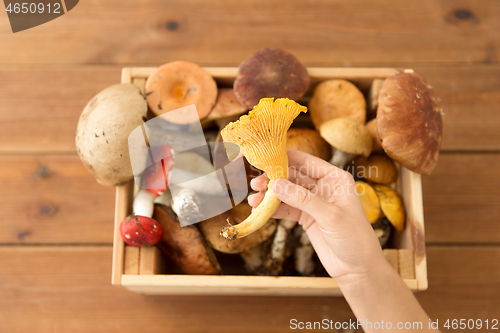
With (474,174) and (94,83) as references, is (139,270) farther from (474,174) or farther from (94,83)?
(474,174)

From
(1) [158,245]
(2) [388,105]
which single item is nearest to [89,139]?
(1) [158,245]

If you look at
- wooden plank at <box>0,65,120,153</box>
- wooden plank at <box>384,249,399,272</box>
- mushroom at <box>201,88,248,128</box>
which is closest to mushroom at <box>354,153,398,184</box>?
wooden plank at <box>384,249,399,272</box>

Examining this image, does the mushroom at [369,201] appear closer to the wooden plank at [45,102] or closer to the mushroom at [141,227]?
the mushroom at [141,227]

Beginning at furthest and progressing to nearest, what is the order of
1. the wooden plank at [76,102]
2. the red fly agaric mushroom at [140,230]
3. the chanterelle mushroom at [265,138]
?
the wooden plank at [76,102], the red fly agaric mushroom at [140,230], the chanterelle mushroom at [265,138]

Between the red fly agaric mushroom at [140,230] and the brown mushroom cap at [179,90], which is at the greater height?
the brown mushroom cap at [179,90]

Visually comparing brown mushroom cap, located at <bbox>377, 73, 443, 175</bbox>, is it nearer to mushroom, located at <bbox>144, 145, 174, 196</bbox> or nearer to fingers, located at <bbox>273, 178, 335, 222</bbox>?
fingers, located at <bbox>273, 178, 335, 222</bbox>

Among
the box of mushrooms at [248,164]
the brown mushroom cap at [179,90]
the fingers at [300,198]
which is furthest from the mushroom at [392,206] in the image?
the brown mushroom cap at [179,90]
